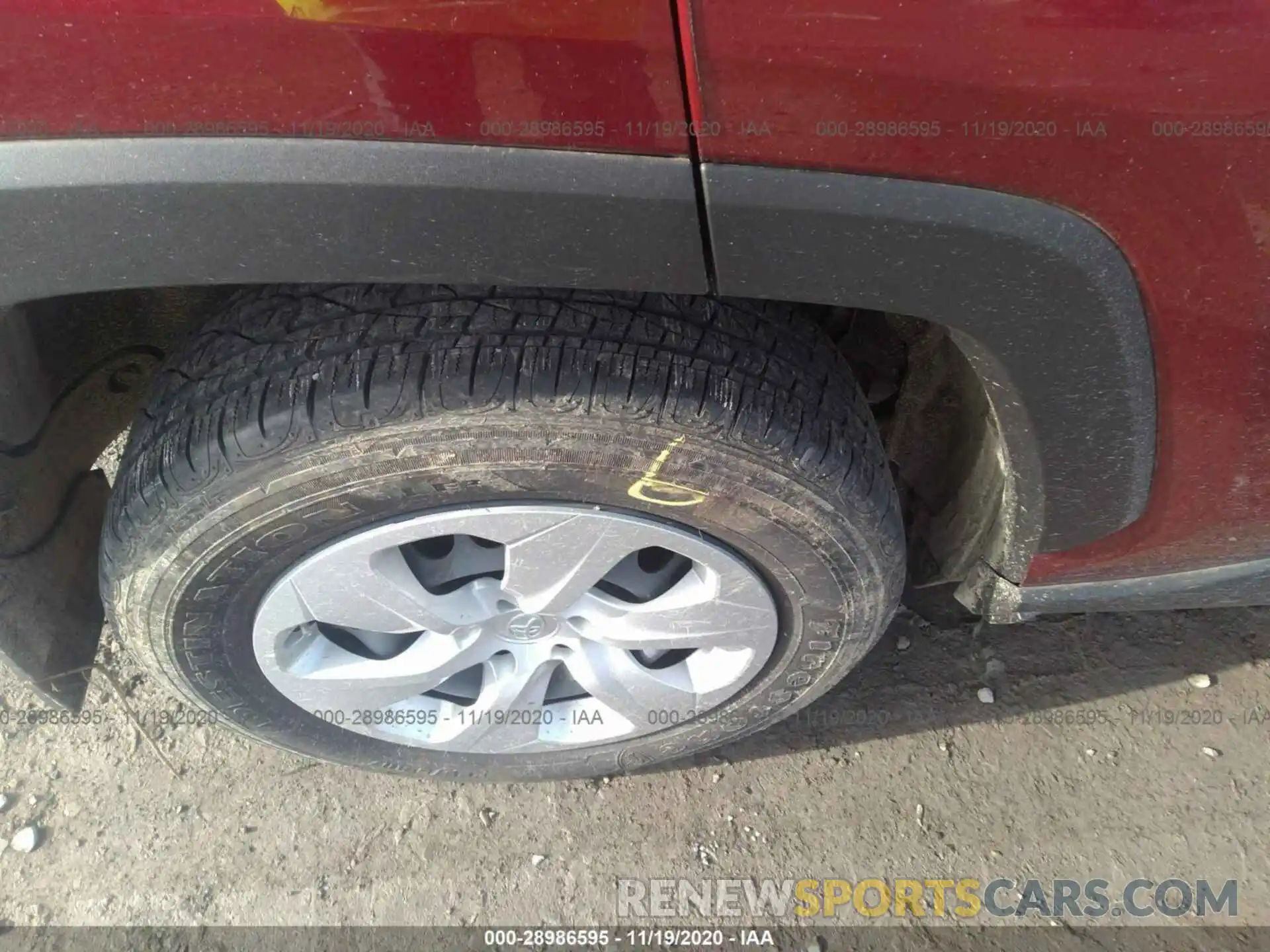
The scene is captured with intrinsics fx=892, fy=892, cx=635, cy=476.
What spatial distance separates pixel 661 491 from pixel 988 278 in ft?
1.77

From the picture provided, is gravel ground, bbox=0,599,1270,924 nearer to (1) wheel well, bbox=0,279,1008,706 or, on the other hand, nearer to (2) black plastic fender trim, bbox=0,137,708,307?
(1) wheel well, bbox=0,279,1008,706

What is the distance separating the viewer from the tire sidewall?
50.2 inches

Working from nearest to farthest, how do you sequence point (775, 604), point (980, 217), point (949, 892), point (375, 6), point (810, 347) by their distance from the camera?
point (375, 6) → point (980, 217) → point (810, 347) → point (775, 604) → point (949, 892)

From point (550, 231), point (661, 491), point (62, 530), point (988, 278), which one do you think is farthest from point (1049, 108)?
point (62, 530)

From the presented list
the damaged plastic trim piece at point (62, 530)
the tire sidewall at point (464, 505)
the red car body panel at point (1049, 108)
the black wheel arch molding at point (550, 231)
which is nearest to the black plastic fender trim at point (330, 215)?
the black wheel arch molding at point (550, 231)

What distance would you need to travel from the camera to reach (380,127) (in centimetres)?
94

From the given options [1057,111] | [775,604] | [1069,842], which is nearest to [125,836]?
[775,604]

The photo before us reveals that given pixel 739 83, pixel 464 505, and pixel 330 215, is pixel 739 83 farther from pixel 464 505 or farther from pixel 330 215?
pixel 464 505

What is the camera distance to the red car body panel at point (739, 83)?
34.3 inches

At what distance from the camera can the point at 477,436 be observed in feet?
4.13

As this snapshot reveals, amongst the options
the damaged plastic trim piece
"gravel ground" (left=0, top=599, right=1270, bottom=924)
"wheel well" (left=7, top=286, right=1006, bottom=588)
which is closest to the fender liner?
"wheel well" (left=7, top=286, right=1006, bottom=588)

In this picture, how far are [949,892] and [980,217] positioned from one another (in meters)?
1.52

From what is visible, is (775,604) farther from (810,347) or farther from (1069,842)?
(1069,842)

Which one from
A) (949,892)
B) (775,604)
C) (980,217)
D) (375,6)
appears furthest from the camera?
(949,892)
